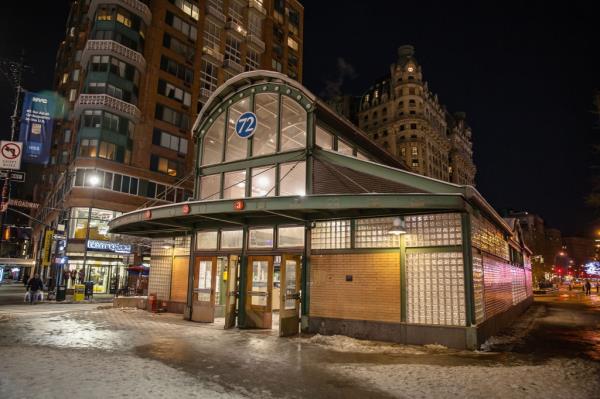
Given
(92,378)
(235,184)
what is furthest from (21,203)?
(92,378)

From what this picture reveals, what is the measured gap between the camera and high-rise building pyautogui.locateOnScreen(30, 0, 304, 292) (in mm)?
36281

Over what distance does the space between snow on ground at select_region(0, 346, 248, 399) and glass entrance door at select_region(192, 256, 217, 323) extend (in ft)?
20.3

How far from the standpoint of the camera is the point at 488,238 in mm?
14297

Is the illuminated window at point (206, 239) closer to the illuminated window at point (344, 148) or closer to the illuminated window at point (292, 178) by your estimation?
the illuminated window at point (292, 178)

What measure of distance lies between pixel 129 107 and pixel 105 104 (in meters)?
2.21

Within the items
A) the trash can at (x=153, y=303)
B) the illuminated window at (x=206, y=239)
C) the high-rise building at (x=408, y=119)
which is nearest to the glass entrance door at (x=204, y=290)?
the illuminated window at (x=206, y=239)

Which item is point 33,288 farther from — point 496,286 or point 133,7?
point 133,7

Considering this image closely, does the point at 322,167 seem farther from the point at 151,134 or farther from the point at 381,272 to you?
the point at 151,134

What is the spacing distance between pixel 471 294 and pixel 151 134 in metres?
38.4

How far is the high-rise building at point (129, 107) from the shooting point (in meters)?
36.3

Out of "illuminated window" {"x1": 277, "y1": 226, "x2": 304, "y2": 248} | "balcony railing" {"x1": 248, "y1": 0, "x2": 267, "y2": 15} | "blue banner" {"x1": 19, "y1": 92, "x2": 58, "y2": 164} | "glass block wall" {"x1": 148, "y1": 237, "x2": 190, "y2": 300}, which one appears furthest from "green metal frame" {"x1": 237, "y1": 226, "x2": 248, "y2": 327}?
"balcony railing" {"x1": 248, "y1": 0, "x2": 267, "y2": 15}

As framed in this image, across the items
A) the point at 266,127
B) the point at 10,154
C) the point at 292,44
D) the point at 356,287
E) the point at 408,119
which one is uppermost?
the point at 292,44

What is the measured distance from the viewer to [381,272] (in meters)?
12.0

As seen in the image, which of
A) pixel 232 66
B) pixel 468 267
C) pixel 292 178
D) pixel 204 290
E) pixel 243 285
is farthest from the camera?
pixel 232 66
